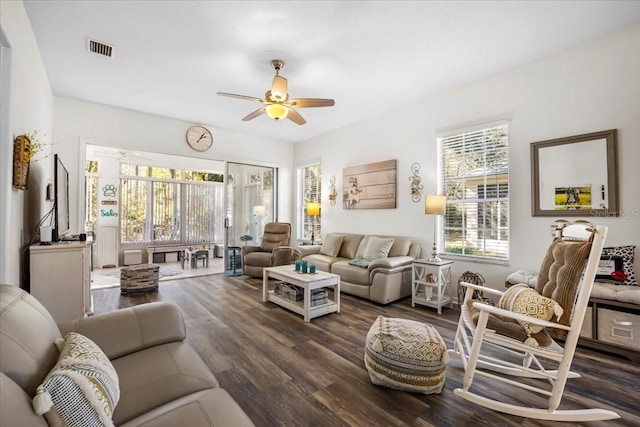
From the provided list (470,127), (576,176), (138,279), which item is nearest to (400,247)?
(470,127)

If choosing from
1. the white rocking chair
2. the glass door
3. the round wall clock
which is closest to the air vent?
the round wall clock

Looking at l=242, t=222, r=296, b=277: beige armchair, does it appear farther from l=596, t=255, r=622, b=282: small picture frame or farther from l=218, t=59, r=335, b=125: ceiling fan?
l=596, t=255, r=622, b=282: small picture frame

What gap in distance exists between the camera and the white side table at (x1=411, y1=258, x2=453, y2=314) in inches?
138

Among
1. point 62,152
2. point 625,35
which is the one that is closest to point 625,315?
point 625,35

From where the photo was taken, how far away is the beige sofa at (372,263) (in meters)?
3.72

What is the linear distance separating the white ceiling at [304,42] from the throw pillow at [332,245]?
2.32 meters

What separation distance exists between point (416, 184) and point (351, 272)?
5.25 feet

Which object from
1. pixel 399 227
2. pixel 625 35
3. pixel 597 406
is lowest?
pixel 597 406

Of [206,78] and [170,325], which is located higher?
[206,78]

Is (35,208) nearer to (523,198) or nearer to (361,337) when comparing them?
(361,337)

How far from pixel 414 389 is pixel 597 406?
1.11m

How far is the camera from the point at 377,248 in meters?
4.34

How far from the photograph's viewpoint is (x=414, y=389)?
1.88m

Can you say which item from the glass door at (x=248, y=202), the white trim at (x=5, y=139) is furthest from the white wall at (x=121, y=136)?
the white trim at (x=5, y=139)
